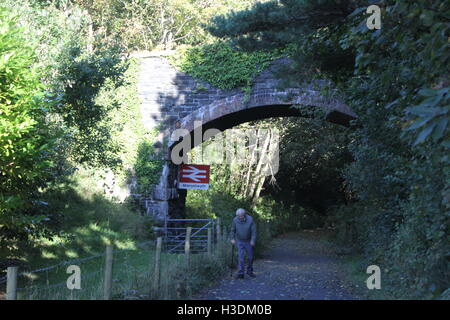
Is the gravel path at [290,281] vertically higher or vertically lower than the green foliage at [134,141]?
lower

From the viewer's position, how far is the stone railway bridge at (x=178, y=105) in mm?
16469

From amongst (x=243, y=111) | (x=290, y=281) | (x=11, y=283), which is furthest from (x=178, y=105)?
(x=11, y=283)

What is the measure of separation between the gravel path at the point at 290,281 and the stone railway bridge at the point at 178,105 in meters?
3.76

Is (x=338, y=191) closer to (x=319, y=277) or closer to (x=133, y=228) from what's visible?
(x=133, y=228)

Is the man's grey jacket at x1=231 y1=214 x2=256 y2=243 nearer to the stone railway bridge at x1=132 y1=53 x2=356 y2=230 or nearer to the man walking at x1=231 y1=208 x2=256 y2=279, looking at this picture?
the man walking at x1=231 y1=208 x2=256 y2=279

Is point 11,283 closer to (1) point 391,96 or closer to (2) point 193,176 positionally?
(1) point 391,96

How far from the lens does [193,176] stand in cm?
1783

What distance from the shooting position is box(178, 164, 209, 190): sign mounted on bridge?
17530mm

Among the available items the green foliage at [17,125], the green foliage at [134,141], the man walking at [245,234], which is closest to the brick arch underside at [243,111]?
the green foliage at [134,141]

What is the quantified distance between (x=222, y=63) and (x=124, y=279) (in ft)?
32.1

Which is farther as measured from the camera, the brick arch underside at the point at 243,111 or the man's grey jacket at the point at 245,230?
the brick arch underside at the point at 243,111

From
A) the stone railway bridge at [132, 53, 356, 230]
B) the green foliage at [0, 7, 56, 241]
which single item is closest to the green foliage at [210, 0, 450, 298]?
the green foliage at [0, 7, 56, 241]

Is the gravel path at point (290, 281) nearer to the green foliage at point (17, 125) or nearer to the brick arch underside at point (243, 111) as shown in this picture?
the green foliage at point (17, 125)
